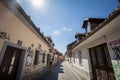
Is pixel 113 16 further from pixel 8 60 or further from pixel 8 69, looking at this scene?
pixel 8 69

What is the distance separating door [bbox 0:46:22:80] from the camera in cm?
371

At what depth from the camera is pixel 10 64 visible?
416 centimetres

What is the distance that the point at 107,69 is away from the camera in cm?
455

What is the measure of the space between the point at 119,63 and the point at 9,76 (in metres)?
5.80

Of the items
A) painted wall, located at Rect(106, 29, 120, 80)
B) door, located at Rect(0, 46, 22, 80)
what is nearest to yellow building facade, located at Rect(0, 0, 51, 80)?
door, located at Rect(0, 46, 22, 80)

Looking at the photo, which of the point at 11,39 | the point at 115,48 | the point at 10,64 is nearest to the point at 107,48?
the point at 115,48

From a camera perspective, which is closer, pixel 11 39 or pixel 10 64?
pixel 11 39

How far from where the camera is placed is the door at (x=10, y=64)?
3715 mm

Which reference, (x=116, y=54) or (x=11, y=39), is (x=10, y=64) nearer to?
(x=11, y=39)

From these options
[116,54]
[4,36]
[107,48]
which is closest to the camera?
[4,36]

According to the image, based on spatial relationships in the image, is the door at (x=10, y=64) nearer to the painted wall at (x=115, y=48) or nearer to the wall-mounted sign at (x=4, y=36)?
the wall-mounted sign at (x=4, y=36)

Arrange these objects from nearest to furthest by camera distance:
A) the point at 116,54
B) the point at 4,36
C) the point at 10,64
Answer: the point at 4,36 < the point at 116,54 < the point at 10,64

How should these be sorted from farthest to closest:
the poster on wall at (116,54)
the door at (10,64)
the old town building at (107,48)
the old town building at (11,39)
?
1. the door at (10,64)
2. the poster on wall at (116,54)
3. the old town building at (11,39)
4. the old town building at (107,48)

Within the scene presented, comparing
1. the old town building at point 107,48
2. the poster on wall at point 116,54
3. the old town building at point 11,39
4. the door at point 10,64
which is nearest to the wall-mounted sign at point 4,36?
the old town building at point 11,39
